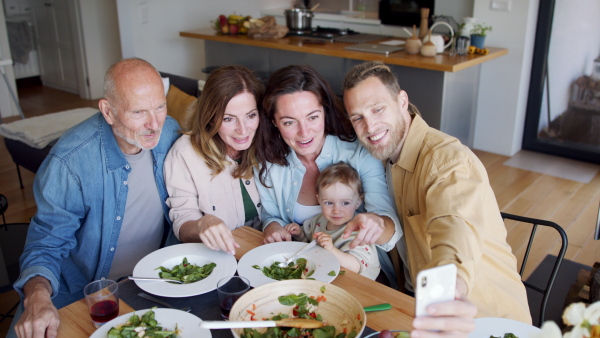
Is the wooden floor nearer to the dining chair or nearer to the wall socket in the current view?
the dining chair

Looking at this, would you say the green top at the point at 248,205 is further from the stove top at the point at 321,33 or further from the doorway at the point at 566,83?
the doorway at the point at 566,83

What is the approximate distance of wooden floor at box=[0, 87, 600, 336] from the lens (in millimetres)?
3289

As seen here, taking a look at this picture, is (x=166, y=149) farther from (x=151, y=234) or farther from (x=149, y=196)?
(x=151, y=234)

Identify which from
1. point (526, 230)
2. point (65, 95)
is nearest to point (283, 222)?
point (526, 230)

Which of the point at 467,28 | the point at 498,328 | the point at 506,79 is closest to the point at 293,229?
the point at 498,328

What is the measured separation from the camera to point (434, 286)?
34.5 inches

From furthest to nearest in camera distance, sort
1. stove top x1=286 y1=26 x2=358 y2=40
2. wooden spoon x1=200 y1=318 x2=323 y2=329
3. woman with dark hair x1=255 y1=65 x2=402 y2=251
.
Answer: stove top x1=286 y1=26 x2=358 y2=40
woman with dark hair x1=255 y1=65 x2=402 y2=251
wooden spoon x1=200 y1=318 x2=323 y2=329

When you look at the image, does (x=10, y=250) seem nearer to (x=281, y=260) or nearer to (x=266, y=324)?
(x=281, y=260)

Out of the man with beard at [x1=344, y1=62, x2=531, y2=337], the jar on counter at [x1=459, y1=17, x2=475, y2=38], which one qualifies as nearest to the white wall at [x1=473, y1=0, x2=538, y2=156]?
the jar on counter at [x1=459, y1=17, x2=475, y2=38]

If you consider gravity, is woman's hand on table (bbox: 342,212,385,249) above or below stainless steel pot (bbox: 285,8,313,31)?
below

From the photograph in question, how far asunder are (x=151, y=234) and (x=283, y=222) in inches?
19.7

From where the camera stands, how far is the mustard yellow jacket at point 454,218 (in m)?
1.40

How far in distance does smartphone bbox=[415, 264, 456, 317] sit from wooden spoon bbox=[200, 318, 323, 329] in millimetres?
395

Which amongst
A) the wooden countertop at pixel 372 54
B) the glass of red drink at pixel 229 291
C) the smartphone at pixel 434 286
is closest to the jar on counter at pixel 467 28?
the wooden countertop at pixel 372 54
